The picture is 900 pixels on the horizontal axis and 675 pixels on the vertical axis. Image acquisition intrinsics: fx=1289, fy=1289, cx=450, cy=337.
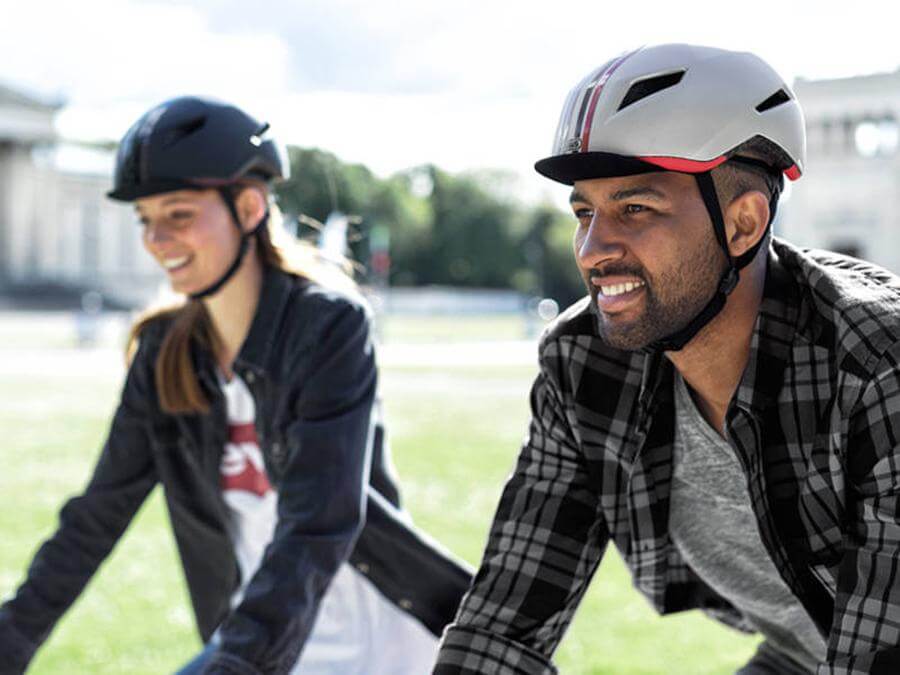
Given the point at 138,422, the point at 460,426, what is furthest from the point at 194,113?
the point at 460,426

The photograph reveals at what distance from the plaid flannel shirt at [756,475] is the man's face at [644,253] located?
Result: 6.3 inches

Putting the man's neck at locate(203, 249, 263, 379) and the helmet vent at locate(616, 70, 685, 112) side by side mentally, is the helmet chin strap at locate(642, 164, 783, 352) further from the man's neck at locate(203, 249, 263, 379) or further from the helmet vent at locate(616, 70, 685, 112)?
the man's neck at locate(203, 249, 263, 379)

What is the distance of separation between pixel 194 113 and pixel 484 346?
3149 cm

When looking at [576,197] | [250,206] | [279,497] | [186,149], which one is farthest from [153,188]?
[576,197]

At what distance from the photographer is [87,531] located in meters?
3.13

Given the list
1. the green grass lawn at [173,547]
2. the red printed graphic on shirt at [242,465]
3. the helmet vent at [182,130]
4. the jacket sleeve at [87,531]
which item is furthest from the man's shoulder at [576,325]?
the green grass lawn at [173,547]

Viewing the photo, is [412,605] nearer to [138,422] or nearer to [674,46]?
[138,422]

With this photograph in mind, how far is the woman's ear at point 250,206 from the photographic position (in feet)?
10.5

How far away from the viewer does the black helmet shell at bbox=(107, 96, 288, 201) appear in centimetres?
306

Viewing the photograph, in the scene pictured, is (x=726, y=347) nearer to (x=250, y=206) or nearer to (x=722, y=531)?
(x=722, y=531)

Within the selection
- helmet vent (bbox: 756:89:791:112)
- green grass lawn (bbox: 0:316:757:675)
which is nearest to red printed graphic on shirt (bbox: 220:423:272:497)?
helmet vent (bbox: 756:89:791:112)

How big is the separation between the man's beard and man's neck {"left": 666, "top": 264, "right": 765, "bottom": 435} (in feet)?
0.32

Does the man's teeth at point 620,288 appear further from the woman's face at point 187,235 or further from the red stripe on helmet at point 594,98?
the woman's face at point 187,235

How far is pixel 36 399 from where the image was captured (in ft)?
61.5
